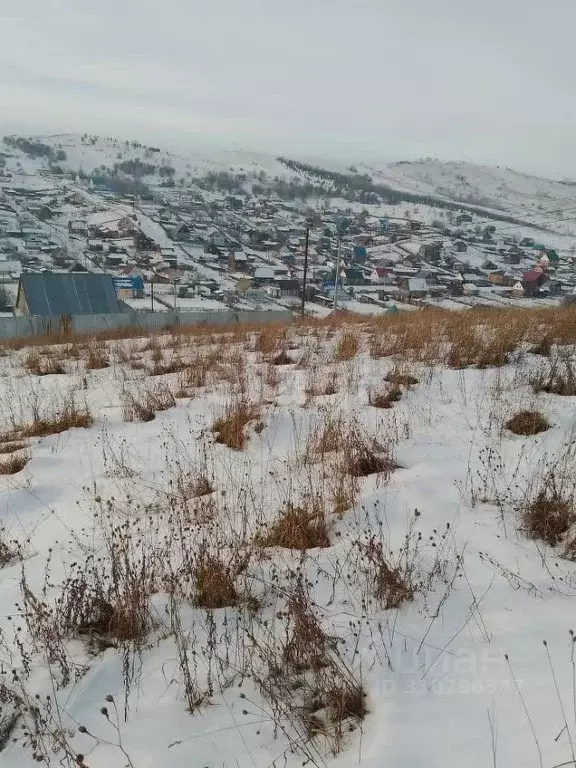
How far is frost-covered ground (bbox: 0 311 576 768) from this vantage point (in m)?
1.52

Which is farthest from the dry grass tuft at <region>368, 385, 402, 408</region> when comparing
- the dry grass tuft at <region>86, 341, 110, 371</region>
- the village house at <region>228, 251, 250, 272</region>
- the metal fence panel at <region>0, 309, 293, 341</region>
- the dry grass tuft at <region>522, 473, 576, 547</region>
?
the village house at <region>228, 251, 250, 272</region>

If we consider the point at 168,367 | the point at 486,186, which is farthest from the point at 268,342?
the point at 486,186

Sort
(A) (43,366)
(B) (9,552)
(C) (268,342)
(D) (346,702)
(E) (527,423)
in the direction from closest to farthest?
(D) (346,702), (B) (9,552), (E) (527,423), (A) (43,366), (C) (268,342)

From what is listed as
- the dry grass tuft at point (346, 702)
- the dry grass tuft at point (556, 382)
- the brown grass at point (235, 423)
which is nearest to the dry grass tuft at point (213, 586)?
the dry grass tuft at point (346, 702)

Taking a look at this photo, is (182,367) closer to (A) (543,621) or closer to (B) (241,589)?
(B) (241,589)

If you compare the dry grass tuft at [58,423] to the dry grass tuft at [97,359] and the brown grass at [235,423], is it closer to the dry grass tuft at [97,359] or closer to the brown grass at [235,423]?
the brown grass at [235,423]

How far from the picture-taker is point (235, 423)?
382 centimetres

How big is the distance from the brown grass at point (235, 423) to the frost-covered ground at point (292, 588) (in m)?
0.03

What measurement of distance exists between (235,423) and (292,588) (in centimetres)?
191

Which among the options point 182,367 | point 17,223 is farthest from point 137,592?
point 17,223

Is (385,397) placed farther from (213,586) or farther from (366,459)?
(213,586)

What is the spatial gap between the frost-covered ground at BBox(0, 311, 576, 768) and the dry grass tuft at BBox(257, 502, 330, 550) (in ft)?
0.04

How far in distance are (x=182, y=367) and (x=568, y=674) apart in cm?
530

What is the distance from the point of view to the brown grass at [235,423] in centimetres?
370
